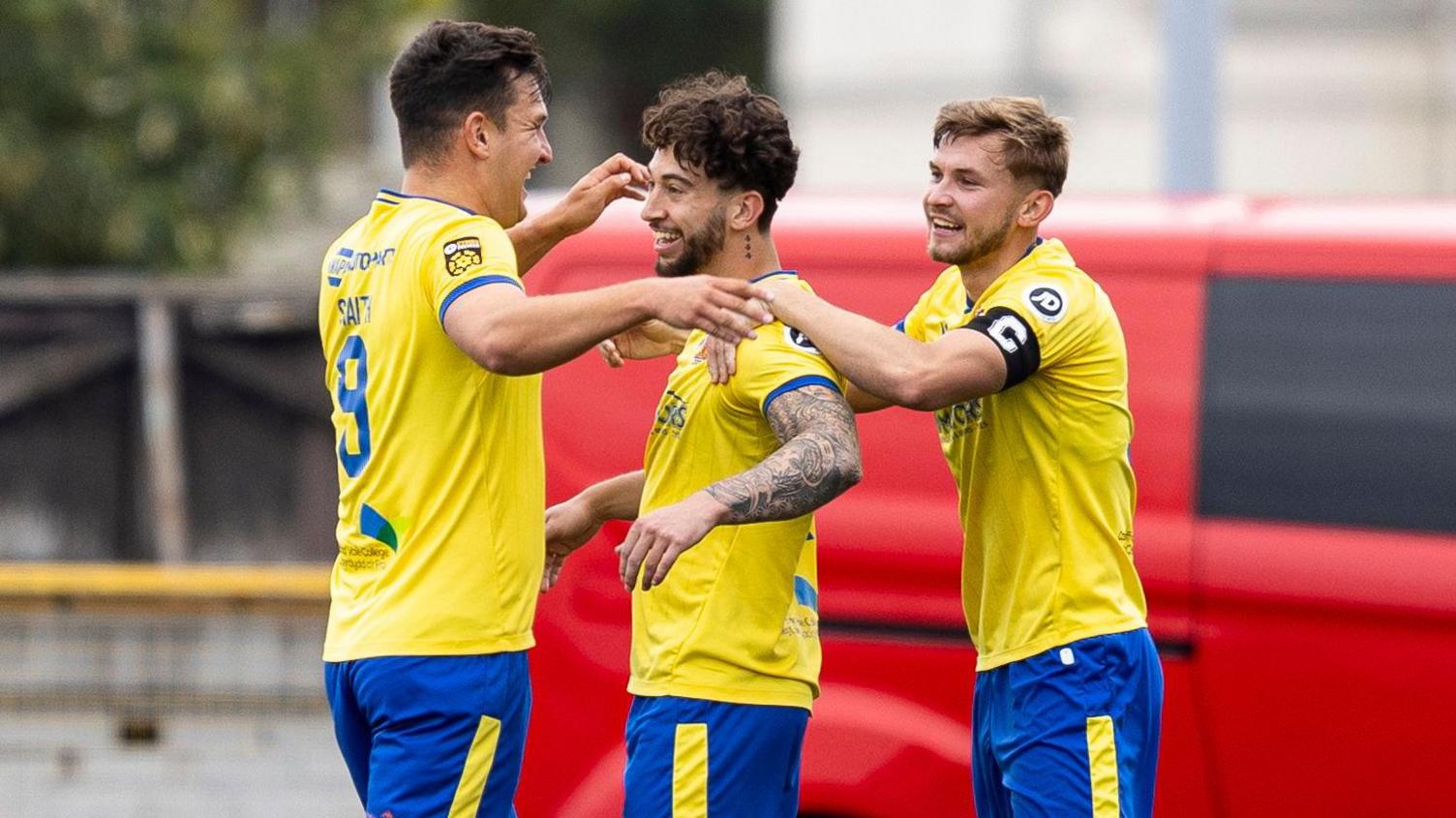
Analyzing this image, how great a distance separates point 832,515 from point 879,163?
1393 centimetres

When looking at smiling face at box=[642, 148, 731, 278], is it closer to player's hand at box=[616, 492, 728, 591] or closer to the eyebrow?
the eyebrow

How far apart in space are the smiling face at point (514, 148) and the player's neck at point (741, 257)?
0.40 meters

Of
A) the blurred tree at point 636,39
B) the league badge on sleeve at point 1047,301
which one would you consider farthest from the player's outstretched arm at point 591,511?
the blurred tree at point 636,39

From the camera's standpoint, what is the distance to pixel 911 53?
18.5 meters

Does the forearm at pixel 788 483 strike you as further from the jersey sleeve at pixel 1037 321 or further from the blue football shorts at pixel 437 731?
the blue football shorts at pixel 437 731

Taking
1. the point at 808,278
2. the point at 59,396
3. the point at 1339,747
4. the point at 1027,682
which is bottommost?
the point at 59,396

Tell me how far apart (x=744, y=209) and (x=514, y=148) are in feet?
1.55

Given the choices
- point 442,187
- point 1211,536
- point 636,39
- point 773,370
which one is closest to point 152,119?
point 442,187

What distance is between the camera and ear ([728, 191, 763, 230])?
13.5 feet

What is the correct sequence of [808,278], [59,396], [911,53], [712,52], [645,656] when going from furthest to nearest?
[712,52], [911,53], [59,396], [808,278], [645,656]

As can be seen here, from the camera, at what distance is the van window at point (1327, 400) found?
479 centimetres

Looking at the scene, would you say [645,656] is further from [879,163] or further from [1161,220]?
[879,163]

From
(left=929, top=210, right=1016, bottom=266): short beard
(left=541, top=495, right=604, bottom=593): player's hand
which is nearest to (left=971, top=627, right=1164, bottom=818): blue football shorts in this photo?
(left=929, top=210, right=1016, bottom=266): short beard

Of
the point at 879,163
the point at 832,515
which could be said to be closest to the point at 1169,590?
the point at 832,515
